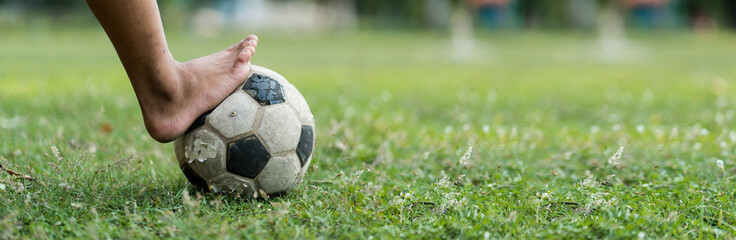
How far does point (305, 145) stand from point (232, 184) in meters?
0.44

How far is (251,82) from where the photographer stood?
129 inches

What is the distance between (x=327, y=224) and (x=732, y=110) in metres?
5.97

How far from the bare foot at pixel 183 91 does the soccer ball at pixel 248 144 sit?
→ 0.06m

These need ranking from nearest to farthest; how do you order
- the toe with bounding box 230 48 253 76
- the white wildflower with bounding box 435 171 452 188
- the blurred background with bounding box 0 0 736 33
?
the toe with bounding box 230 48 253 76, the white wildflower with bounding box 435 171 452 188, the blurred background with bounding box 0 0 736 33

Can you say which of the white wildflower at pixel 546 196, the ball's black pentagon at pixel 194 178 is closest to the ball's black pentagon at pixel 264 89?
the ball's black pentagon at pixel 194 178

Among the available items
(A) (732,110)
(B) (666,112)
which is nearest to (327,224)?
(B) (666,112)

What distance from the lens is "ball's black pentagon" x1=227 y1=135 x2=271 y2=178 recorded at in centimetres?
315

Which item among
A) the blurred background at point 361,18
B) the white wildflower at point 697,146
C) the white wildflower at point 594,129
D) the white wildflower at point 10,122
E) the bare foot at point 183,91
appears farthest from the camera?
the blurred background at point 361,18

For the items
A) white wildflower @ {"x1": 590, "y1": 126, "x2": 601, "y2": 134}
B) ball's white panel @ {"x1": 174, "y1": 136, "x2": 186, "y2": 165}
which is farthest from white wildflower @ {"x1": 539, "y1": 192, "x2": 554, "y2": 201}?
white wildflower @ {"x1": 590, "y1": 126, "x2": 601, "y2": 134}

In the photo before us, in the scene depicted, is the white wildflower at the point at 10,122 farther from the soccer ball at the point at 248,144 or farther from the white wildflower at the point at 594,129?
the white wildflower at the point at 594,129

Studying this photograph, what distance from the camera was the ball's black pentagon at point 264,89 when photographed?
322cm

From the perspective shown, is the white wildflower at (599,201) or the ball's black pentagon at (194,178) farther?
the ball's black pentagon at (194,178)

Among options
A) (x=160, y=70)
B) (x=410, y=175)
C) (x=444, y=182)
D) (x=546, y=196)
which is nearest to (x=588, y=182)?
(x=546, y=196)

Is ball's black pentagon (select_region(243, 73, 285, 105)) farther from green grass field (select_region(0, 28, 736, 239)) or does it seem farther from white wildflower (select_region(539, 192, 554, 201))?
white wildflower (select_region(539, 192, 554, 201))
